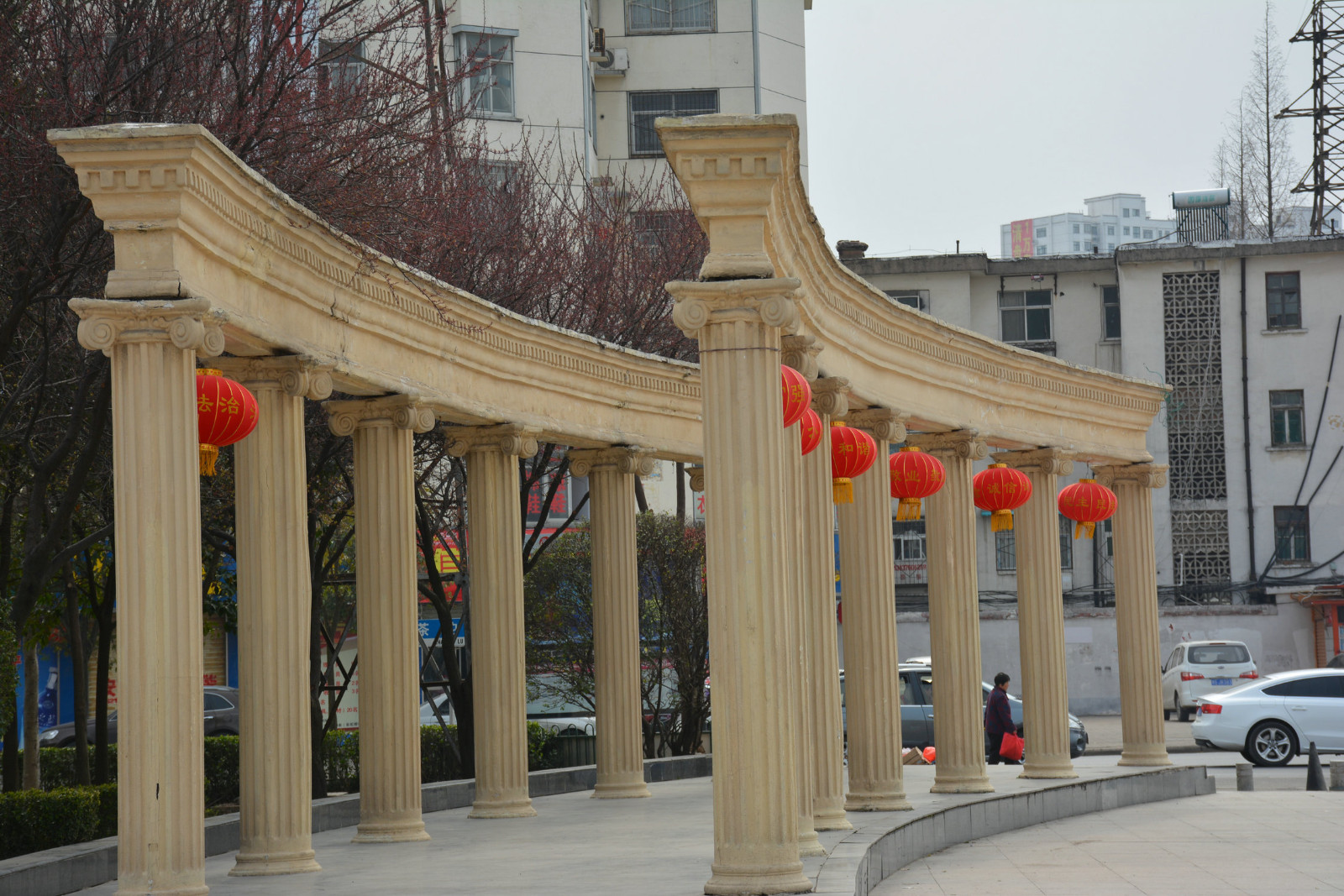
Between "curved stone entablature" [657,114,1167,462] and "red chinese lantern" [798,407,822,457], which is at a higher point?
"curved stone entablature" [657,114,1167,462]

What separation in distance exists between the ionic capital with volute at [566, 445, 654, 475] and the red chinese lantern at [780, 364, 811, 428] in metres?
6.18

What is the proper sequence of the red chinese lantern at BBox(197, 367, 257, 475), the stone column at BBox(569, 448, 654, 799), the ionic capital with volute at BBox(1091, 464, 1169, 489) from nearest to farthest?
1. the red chinese lantern at BBox(197, 367, 257, 475)
2. the stone column at BBox(569, 448, 654, 799)
3. the ionic capital with volute at BBox(1091, 464, 1169, 489)

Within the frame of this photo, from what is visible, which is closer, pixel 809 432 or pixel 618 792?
pixel 809 432

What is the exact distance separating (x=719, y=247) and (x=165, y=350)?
3.13 meters

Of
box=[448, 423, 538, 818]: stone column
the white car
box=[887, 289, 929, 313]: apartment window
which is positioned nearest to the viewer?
box=[448, 423, 538, 818]: stone column

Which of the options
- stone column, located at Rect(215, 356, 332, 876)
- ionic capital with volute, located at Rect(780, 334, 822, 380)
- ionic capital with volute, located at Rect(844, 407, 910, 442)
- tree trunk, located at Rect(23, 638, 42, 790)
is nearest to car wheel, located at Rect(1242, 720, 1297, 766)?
ionic capital with volute, located at Rect(844, 407, 910, 442)

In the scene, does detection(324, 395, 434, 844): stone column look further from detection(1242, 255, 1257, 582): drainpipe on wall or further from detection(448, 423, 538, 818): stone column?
detection(1242, 255, 1257, 582): drainpipe on wall

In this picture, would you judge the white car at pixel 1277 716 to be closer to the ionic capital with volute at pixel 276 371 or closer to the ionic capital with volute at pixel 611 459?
the ionic capital with volute at pixel 611 459

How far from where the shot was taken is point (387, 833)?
12578 millimetres

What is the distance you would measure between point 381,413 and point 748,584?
456 cm

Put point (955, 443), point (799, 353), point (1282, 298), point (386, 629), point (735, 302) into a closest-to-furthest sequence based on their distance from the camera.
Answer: point (735, 302) → point (799, 353) → point (386, 629) → point (955, 443) → point (1282, 298)

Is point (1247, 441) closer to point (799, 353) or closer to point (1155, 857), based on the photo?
point (1155, 857)

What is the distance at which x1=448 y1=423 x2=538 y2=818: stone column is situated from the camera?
47.8 feet

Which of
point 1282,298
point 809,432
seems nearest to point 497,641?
point 809,432
